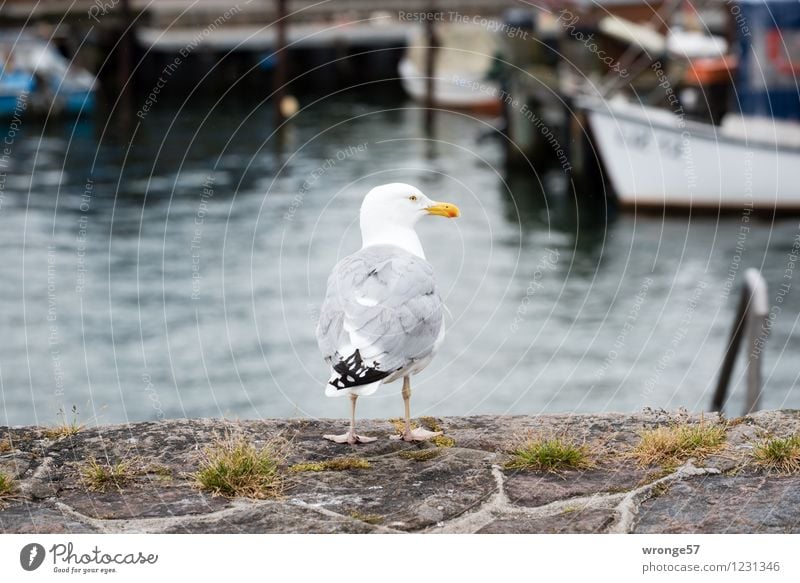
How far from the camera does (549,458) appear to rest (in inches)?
224

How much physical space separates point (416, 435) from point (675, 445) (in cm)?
129

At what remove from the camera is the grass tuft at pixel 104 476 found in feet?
18.3

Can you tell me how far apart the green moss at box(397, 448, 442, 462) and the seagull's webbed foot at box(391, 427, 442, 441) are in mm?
114

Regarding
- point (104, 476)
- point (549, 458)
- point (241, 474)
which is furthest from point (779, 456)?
point (104, 476)

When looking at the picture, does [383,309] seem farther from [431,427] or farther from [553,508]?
[553,508]

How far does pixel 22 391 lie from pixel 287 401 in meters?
4.66

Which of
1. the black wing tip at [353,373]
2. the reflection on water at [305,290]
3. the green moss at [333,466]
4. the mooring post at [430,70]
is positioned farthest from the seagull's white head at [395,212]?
the mooring post at [430,70]

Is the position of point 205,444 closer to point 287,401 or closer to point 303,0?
point 287,401

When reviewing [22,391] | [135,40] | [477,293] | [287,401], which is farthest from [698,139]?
[135,40]

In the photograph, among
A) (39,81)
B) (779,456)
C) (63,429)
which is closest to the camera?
(779,456)

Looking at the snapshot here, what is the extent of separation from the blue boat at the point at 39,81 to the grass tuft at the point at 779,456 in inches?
1520

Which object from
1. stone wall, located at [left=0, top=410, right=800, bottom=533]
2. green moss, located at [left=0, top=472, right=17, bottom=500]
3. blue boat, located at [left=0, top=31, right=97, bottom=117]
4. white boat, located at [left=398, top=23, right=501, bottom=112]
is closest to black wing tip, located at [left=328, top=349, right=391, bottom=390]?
stone wall, located at [left=0, top=410, right=800, bottom=533]

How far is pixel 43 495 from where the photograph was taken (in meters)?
5.50

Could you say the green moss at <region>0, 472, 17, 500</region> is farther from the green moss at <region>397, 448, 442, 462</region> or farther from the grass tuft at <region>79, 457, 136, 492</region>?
the green moss at <region>397, 448, 442, 462</region>
